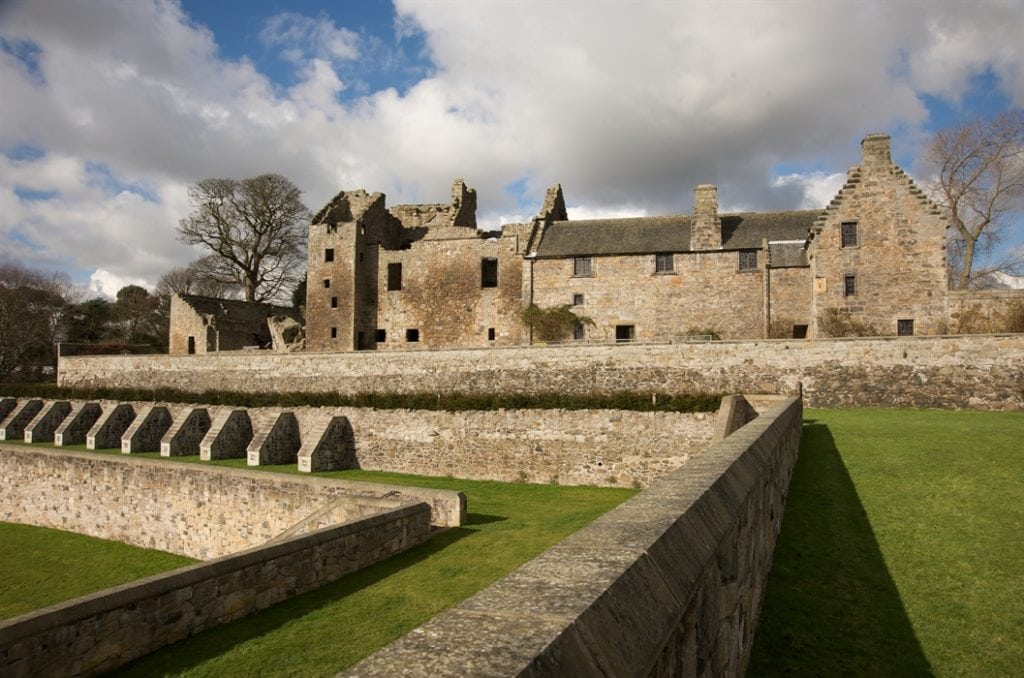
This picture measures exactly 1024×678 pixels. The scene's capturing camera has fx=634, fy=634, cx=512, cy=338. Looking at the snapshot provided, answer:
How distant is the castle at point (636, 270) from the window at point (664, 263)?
0.08 meters

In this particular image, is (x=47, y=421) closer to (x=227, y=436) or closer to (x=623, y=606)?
(x=227, y=436)

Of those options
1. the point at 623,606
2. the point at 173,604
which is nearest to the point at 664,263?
the point at 173,604

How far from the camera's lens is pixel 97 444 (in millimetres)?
30219

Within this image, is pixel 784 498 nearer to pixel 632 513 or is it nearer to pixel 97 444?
pixel 632 513

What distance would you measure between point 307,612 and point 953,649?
7720 mm

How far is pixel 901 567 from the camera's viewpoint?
667 centimetres

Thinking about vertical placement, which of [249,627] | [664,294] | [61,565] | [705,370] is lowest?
[61,565]

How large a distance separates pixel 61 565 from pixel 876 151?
111ft

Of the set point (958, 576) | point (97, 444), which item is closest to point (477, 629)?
point (958, 576)

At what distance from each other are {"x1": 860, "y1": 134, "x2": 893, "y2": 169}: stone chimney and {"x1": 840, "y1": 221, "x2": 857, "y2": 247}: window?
8.58ft

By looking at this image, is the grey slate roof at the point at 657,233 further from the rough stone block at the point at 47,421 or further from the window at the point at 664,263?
the rough stone block at the point at 47,421

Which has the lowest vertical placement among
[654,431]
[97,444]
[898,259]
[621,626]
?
[97,444]

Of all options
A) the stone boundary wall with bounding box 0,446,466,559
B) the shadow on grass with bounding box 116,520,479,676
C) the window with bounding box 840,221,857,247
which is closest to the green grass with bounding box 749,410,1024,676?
the shadow on grass with bounding box 116,520,479,676

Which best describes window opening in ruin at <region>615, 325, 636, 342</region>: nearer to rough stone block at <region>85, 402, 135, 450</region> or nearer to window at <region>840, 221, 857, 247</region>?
window at <region>840, 221, 857, 247</region>
